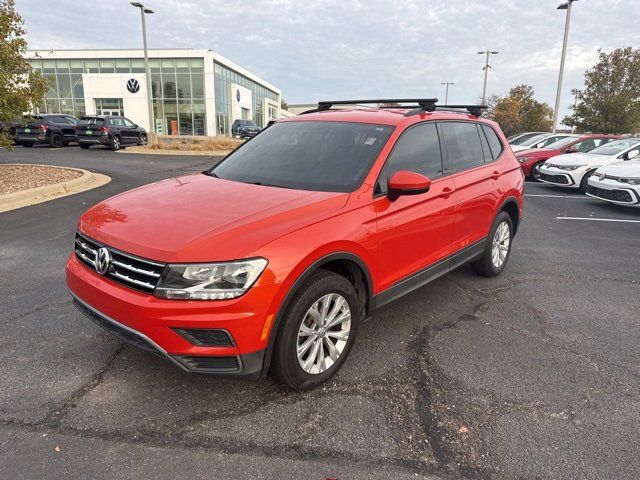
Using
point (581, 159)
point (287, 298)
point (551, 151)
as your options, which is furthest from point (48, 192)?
point (551, 151)

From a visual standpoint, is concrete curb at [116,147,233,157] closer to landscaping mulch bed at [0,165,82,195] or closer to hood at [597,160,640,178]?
landscaping mulch bed at [0,165,82,195]

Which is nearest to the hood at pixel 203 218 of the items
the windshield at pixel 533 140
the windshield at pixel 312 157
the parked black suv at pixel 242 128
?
the windshield at pixel 312 157

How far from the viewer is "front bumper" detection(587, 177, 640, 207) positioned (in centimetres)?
921

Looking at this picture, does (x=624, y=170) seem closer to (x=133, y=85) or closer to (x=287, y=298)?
(x=287, y=298)

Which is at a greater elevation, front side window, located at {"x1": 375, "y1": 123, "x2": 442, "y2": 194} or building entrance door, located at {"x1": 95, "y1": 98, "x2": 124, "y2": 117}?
building entrance door, located at {"x1": 95, "y1": 98, "x2": 124, "y2": 117}

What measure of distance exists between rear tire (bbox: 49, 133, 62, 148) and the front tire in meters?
23.2

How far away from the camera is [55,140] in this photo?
21750 mm

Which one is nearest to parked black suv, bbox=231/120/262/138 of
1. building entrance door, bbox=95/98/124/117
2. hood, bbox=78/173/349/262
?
building entrance door, bbox=95/98/124/117

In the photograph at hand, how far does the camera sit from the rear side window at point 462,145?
4227 millimetres

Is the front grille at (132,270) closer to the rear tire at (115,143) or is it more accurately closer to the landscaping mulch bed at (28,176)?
the landscaping mulch bed at (28,176)

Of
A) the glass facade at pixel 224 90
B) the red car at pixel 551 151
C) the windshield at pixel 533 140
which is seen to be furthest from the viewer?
the glass facade at pixel 224 90

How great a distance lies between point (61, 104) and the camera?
40000mm

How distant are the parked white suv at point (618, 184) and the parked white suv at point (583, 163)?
4.46ft

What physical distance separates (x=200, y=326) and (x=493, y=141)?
414 centimetres
